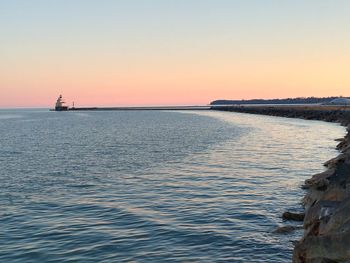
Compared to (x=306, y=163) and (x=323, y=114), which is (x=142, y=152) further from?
(x=323, y=114)

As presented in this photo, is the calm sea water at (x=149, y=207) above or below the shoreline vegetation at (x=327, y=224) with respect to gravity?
below

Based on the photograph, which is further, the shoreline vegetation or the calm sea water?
the calm sea water

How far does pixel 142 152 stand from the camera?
36.1 metres

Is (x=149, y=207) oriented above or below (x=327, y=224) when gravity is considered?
below

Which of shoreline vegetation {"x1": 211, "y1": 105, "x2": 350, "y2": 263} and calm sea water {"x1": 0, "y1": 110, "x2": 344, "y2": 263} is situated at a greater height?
shoreline vegetation {"x1": 211, "y1": 105, "x2": 350, "y2": 263}

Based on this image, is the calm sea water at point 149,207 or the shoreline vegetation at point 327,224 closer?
the shoreline vegetation at point 327,224

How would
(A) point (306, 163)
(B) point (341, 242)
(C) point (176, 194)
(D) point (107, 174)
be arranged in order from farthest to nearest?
1. (A) point (306, 163)
2. (D) point (107, 174)
3. (C) point (176, 194)
4. (B) point (341, 242)

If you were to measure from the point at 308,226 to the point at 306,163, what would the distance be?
1752cm

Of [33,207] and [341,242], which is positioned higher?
[341,242]

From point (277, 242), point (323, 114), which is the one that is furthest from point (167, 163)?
point (323, 114)

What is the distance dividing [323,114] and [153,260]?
83.2 m

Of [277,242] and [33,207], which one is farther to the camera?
[33,207]

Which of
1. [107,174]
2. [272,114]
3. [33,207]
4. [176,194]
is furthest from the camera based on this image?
[272,114]

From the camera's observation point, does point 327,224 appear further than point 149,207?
No
